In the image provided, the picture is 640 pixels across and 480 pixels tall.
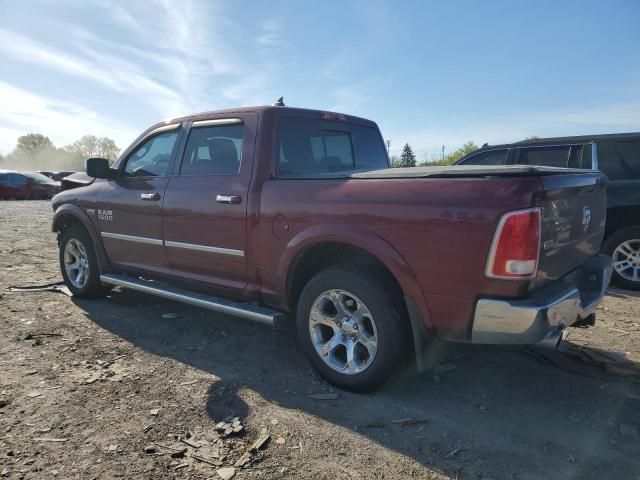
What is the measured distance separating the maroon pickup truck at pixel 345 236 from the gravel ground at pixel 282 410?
1.36 ft

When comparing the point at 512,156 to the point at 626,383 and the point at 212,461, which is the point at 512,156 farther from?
the point at 212,461

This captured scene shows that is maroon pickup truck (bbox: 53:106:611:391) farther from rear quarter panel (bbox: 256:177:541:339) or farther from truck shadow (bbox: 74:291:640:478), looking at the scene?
truck shadow (bbox: 74:291:640:478)

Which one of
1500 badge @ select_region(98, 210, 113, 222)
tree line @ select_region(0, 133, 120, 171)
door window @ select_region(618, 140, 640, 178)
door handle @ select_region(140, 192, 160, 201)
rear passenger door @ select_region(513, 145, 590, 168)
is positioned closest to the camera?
door handle @ select_region(140, 192, 160, 201)

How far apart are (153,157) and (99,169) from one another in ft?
2.03

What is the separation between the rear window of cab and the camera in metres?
3.72

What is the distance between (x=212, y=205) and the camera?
370 centimetres

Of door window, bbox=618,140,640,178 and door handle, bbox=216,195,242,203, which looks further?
door window, bbox=618,140,640,178

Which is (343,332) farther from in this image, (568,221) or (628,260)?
(628,260)

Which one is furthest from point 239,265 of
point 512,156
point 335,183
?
point 512,156

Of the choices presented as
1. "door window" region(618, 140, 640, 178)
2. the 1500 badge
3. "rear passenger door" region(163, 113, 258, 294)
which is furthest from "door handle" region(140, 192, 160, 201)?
"door window" region(618, 140, 640, 178)

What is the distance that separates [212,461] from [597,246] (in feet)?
9.90

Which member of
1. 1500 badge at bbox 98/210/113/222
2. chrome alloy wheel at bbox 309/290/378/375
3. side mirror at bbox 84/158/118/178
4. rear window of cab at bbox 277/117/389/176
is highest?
rear window of cab at bbox 277/117/389/176

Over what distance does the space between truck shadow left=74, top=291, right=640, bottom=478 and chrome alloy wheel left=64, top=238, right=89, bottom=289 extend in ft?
4.71

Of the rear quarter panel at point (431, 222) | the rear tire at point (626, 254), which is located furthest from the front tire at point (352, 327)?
the rear tire at point (626, 254)
